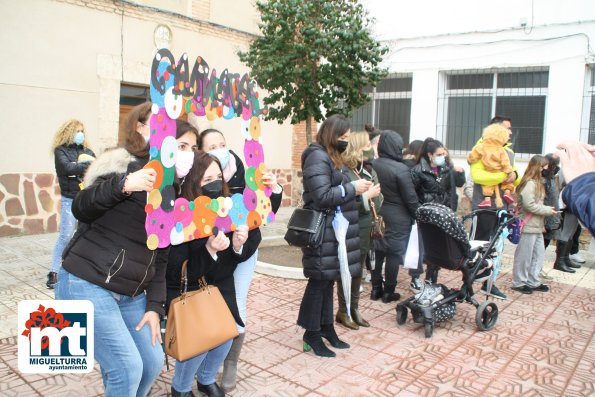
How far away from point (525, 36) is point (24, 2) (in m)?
9.23

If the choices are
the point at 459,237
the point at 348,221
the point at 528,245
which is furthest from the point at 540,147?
the point at 348,221

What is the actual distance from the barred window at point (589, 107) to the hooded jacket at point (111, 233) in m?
9.65

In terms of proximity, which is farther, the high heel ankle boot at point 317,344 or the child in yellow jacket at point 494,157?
the child in yellow jacket at point 494,157

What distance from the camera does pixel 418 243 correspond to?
5.38m

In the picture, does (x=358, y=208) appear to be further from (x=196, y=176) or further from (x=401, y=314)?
(x=196, y=176)

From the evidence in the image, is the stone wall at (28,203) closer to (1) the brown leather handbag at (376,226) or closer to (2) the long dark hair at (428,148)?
(1) the brown leather handbag at (376,226)

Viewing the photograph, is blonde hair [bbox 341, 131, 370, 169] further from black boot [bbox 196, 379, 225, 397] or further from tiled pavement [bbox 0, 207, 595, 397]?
black boot [bbox 196, 379, 225, 397]

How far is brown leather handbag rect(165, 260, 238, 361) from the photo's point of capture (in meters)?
2.74

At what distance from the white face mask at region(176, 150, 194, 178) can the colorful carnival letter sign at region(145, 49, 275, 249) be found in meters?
0.10

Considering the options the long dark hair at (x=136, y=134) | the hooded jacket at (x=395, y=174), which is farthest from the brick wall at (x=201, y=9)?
the long dark hair at (x=136, y=134)

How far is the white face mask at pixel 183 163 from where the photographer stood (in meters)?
2.69

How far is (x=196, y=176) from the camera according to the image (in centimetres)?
291

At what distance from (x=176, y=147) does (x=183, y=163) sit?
118 mm

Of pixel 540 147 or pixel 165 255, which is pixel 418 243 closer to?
pixel 165 255
